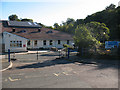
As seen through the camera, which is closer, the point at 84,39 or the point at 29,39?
the point at 84,39

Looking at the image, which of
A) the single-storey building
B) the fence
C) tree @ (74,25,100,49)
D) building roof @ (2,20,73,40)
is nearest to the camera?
the fence

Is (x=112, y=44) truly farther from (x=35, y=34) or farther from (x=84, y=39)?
(x=35, y=34)

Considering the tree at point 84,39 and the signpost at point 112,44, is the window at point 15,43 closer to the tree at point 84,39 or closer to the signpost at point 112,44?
the tree at point 84,39

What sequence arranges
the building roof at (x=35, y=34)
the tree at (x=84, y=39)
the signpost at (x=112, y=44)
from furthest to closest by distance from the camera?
the building roof at (x=35, y=34) < the signpost at (x=112, y=44) < the tree at (x=84, y=39)

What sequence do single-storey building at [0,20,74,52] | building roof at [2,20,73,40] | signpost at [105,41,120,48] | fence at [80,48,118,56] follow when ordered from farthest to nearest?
building roof at [2,20,73,40]
single-storey building at [0,20,74,52]
signpost at [105,41,120,48]
fence at [80,48,118,56]

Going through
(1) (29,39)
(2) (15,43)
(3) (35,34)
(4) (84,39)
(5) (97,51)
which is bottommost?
(5) (97,51)

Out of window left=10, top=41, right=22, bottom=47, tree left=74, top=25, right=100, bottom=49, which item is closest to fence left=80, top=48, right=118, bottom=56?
tree left=74, top=25, right=100, bottom=49

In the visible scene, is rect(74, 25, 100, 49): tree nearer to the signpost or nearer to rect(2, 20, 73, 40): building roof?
the signpost

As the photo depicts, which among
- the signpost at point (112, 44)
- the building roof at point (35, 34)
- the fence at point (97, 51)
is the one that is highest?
the building roof at point (35, 34)

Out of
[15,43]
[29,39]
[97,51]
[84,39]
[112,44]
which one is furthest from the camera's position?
[29,39]

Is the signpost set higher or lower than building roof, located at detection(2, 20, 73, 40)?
lower

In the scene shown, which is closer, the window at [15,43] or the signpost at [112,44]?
the signpost at [112,44]

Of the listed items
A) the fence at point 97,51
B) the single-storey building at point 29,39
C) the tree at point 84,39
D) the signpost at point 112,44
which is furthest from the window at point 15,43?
the signpost at point 112,44

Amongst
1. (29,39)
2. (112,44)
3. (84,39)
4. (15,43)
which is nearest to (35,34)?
(29,39)
